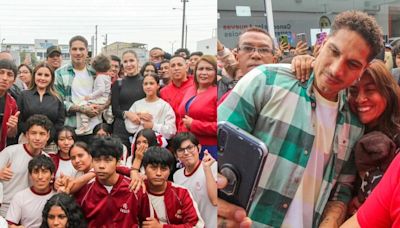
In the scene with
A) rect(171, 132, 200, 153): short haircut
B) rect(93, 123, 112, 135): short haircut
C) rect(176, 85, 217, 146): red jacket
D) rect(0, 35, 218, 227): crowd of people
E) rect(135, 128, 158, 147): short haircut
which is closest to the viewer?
rect(176, 85, 217, 146): red jacket

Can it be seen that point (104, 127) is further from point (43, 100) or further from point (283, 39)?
point (283, 39)

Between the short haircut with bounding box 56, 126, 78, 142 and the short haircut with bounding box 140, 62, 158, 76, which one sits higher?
the short haircut with bounding box 140, 62, 158, 76

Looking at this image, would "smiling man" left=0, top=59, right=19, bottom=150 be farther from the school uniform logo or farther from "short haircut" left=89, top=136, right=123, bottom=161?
the school uniform logo

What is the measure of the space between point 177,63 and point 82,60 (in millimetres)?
308

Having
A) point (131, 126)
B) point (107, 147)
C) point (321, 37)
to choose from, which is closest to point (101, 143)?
point (107, 147)

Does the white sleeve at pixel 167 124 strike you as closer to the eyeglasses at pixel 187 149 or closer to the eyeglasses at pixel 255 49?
the eyeglasses at pixel 187 149

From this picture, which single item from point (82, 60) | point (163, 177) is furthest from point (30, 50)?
point (163, 177)

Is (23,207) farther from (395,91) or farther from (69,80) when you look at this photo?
(395,91)

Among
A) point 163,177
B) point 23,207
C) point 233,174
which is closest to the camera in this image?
point 233,174

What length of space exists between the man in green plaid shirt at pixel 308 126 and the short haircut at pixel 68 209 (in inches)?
23.2

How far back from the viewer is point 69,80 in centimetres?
143

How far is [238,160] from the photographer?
766mm

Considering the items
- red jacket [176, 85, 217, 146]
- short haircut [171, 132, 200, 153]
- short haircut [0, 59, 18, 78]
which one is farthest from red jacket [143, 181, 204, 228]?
short haircut [0, 59, 18, 78]

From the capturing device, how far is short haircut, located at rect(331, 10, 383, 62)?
30.0 inches
